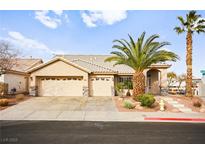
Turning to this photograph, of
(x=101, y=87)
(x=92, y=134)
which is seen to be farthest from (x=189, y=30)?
(x=92, y=134)

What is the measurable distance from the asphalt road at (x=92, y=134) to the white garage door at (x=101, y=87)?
14.1 meters

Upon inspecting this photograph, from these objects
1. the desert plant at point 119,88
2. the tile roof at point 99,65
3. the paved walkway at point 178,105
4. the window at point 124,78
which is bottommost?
the paved walkway at point 178,105

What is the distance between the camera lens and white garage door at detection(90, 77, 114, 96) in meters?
25.8

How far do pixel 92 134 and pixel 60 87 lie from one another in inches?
653

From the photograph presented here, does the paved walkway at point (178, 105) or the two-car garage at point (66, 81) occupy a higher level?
the two-car garage at point (66, 81)

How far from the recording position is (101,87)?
25.9m

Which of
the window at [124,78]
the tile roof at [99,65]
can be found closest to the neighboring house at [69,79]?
the tile roof at [99,65]

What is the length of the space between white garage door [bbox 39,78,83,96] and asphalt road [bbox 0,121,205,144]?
13.5 meters

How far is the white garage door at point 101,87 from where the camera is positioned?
25.8m

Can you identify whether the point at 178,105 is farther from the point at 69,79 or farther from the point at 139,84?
the point at 69,79

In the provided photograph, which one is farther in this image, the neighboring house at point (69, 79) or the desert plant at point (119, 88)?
the neighboring house at point (69, 79)

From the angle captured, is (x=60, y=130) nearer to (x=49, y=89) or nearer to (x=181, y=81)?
(x=49, y=89)

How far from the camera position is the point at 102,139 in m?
8.73

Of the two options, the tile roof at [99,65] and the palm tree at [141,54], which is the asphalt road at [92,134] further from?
the tile roof at [99,65]
